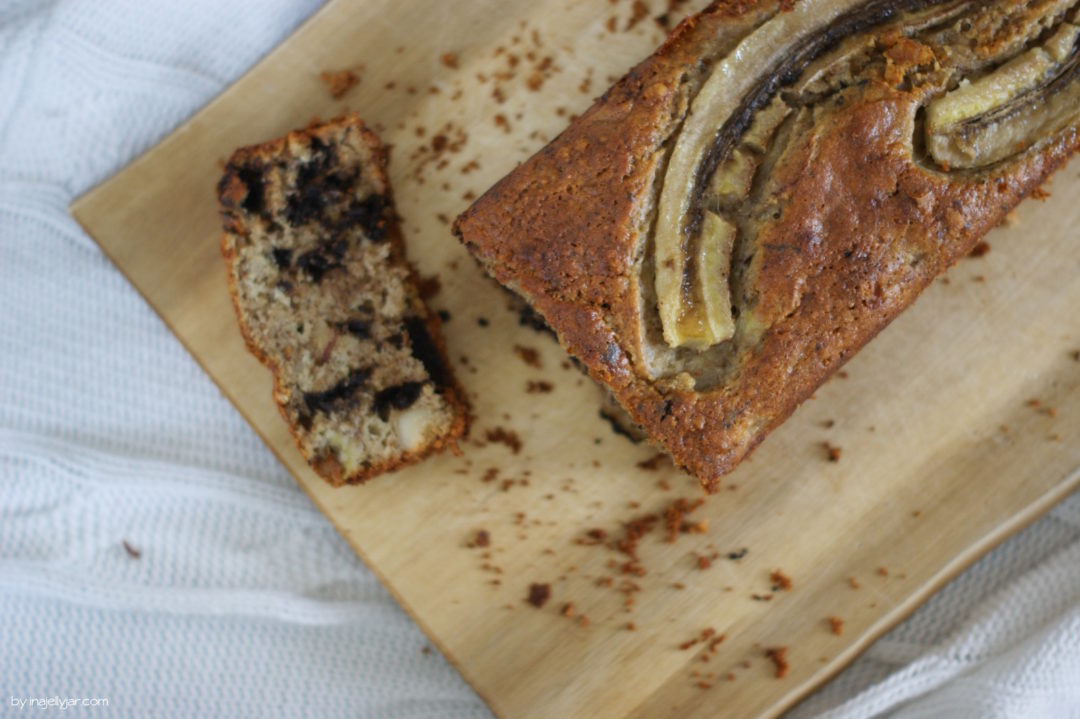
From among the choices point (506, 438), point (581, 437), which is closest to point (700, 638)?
point (581, 437)

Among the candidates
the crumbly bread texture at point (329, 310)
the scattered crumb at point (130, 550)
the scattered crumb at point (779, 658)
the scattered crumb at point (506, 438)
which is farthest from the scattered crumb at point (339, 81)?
the scattered crumb at point (779, 658)

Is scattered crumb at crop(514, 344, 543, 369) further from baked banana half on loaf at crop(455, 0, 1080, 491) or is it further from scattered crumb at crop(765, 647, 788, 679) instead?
scattered crumb at crop(765, 647, 788, 679)

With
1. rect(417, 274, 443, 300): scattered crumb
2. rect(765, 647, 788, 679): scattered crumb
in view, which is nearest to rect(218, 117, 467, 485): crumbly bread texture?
rect(417, 274, 443, 300): scattered crumb

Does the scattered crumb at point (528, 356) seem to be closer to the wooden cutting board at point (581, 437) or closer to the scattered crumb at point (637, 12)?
the wooden cutting board at point (581, 437)

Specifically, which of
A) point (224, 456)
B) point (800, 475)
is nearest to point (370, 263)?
point (224, 456)

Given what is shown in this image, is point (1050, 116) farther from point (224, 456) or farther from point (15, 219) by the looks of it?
point (15, 219)

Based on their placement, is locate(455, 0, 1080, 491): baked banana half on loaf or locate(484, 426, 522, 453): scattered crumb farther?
locate(484, 426, 522, 453): scattered crumb

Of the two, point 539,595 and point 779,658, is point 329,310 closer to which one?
point 539,595
